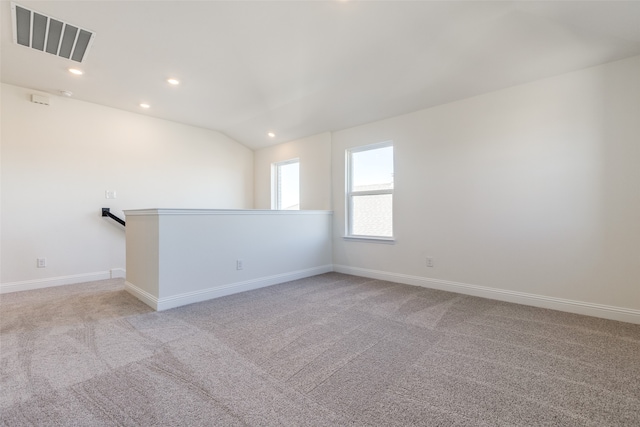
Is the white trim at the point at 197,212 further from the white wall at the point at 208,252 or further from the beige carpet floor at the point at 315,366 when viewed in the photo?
the beige carpet floor at the point at 315,366

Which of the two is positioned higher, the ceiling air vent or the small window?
the ceiling air vent

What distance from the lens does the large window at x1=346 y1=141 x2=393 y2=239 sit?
159 inches

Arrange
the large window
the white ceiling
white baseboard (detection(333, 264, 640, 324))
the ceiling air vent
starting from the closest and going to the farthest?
1. the white ceiling
2. the ceiling air vent
3. white baseboard (detection(333, 264, 640, 324))
4. the large window

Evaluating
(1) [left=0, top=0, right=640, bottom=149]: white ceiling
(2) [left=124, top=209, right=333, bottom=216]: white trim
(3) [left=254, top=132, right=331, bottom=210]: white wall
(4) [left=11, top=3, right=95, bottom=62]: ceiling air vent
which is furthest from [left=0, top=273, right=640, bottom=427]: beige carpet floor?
(4) [left=11, top=3, right=95, bottom=62]: ceiling air vent

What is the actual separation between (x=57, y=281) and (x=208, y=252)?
2.36 meters

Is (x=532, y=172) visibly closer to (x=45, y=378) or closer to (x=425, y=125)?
(x=425, y=125)

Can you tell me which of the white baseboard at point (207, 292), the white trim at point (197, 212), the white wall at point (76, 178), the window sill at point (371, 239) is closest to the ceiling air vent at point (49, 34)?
the white wall at point (76, 178)

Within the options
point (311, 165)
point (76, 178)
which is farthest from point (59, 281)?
point (311, 165)

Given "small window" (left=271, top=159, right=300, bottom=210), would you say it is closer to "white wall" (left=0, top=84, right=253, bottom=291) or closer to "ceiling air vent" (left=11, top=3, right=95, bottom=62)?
"white wall" (left=0, top=84, right=253, bottom=291)

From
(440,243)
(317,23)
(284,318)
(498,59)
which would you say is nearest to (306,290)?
(284,318)

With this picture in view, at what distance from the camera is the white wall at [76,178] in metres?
3.49

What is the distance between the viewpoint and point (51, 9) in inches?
87.4

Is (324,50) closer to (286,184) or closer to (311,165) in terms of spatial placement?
(311,165)

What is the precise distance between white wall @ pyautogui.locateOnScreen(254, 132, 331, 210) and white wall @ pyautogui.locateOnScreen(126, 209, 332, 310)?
660mm
